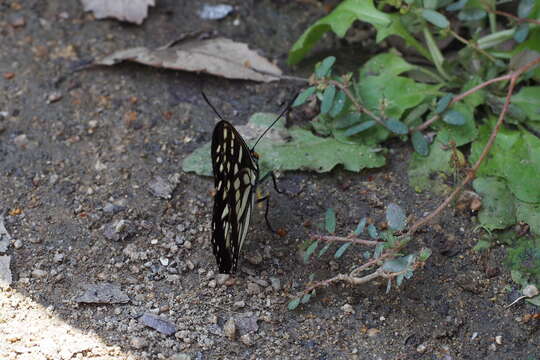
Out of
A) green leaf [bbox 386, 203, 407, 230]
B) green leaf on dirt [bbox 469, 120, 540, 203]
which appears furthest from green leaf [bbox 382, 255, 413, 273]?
green leaf on dirt [bbox 469, 120, 540, 203]

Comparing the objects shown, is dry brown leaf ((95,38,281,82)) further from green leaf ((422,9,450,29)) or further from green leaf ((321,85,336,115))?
green leaf ((422,9,450,29))

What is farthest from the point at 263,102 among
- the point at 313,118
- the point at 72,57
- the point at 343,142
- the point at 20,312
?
the point at 20,312

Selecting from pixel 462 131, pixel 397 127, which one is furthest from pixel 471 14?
pixel 397 127

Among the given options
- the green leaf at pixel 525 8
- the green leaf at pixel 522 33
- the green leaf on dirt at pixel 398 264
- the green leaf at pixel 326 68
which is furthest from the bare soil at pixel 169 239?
the green leaf at pixel 525 8

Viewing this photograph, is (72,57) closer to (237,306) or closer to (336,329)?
(237,306)

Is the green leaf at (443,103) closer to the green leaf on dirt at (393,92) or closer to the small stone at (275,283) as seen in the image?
the green leaf on dirt at (393,92)
